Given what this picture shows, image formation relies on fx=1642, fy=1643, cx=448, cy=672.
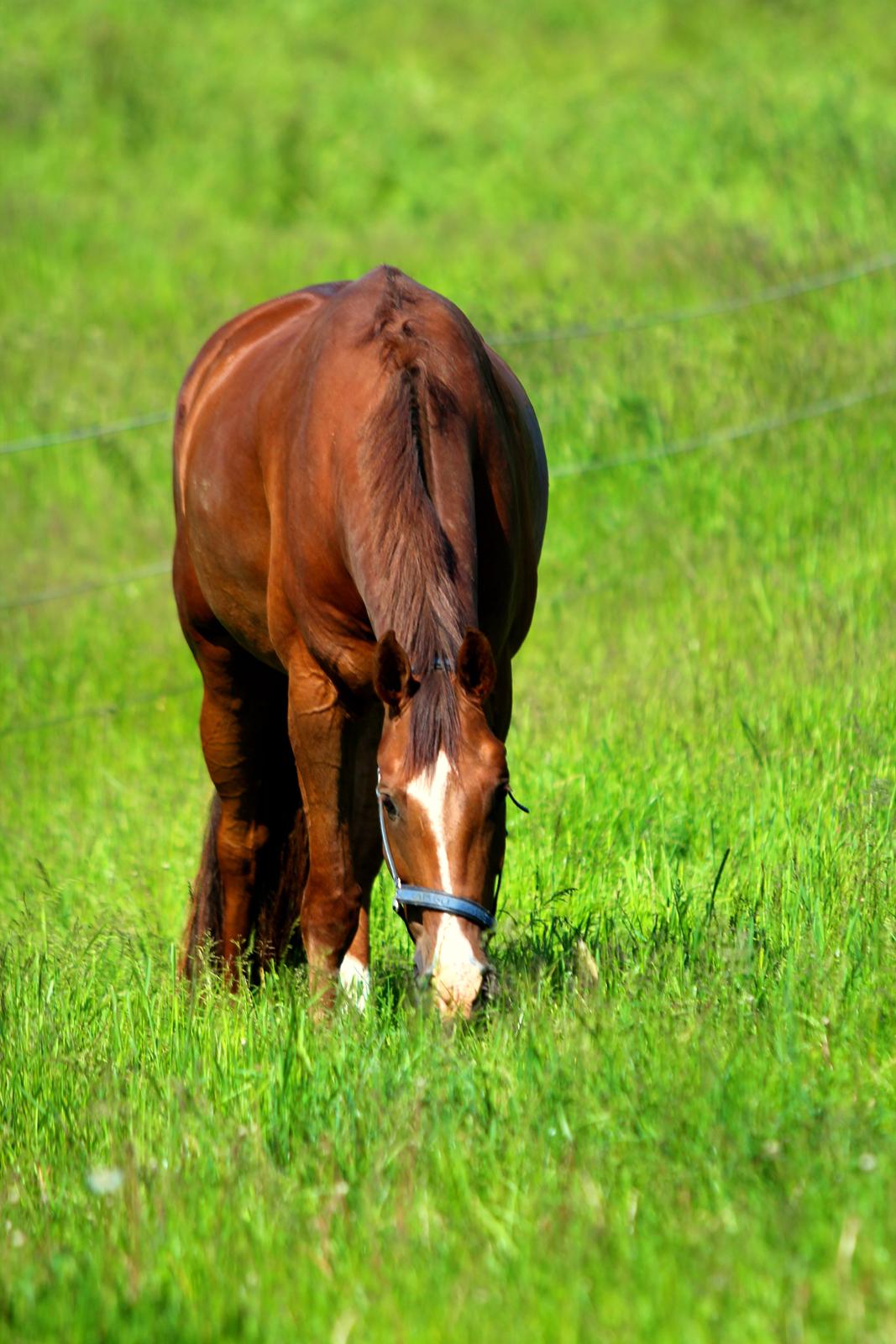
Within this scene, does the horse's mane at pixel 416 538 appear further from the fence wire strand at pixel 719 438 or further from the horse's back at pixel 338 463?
the fence wire strand at pixel 719 438

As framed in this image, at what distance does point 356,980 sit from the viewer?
4230mm

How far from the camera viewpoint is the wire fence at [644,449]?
9125mm

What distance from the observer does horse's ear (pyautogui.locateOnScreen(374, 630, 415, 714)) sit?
3586mm

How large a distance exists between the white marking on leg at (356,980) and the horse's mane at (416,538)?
2.84 feet

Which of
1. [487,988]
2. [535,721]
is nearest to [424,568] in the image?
[487,988]

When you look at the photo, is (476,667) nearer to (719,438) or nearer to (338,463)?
(338,463)

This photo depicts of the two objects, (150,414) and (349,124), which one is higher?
(349,124)

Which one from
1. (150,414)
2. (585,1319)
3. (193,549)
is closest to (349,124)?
(150,414)

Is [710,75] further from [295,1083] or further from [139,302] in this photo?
[295,1083]

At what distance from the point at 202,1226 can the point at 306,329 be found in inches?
115

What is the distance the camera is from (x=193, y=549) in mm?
5367

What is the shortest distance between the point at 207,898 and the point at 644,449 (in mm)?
5026

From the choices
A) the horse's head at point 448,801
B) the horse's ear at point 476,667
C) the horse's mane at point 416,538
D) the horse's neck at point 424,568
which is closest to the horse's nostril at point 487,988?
the horse's head at point 448,801

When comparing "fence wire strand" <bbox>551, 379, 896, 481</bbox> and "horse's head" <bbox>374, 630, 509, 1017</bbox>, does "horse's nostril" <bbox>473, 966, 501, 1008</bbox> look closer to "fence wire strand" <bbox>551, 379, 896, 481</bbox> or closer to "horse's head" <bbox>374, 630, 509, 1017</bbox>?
"horse's head" <bbox>374, 630, 509, 1017</bbox>
